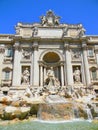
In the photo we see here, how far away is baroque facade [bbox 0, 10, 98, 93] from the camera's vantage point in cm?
2594

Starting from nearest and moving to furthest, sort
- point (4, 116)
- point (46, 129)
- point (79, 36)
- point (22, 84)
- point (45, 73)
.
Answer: point (46, 129), point (4, 116), point (22, 84), point (45, 73), point (79, 36)

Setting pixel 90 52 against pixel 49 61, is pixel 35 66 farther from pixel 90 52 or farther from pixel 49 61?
pixel 90 52

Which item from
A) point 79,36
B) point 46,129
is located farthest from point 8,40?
point 46,129

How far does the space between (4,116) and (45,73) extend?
553 inches

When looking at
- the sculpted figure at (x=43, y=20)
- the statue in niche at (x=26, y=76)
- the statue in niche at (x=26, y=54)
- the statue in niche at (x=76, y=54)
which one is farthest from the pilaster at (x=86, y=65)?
the statue in niche at (x=26, y=54)

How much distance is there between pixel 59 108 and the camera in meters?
15.9

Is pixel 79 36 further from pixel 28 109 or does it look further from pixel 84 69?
pixel 28 109

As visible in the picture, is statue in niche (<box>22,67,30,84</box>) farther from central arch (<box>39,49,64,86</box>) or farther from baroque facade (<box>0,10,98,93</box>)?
central arch (<box>39,49,64,86</box>)

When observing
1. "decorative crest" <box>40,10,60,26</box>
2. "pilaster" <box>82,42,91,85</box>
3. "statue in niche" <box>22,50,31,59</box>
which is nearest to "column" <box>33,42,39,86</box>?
"statue in niche" <box>22,50,31,59</box>

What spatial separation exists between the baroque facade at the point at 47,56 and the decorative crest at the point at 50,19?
9.9 inches

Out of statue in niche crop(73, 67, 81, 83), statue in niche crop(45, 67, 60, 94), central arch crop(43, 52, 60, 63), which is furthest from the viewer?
central arch crop(43, 52, 60, 63)

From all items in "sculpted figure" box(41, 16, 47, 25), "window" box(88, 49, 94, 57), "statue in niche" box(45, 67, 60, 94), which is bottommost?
"statue in niche" box(45, 67, 60, 94)

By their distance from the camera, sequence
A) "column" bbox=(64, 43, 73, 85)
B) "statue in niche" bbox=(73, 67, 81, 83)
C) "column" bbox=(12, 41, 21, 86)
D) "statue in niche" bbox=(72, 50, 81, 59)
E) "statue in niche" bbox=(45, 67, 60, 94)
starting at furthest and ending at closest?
"statue in niche" bbox=(72, 50, 81, 59)
"statue in niche" bbox=(73, 67, 81, 83)
"column" bbox=(64, 43, 73, 85)
"column" bbox=(12, 41, 21, 86)
"statue in niche" bbox=(45, 67, 60, 94)

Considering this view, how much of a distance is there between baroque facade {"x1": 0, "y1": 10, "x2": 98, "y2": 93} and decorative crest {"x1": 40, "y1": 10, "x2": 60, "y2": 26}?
25 centimetres
